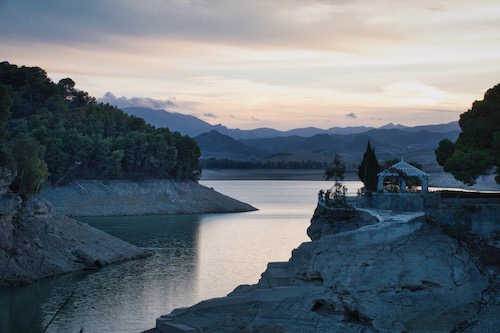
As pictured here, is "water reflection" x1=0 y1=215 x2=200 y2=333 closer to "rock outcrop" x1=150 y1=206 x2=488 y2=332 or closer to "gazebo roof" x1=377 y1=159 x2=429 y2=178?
"rock outcrop" x1=150 y1=206 x2=488 y2=332

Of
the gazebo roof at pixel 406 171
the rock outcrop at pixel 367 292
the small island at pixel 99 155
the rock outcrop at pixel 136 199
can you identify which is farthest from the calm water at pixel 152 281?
the rock outcrop at pixel 136 199

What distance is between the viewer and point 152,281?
44.3 metres

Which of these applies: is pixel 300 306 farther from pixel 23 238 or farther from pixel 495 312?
pixel 23 238

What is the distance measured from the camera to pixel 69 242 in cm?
5188

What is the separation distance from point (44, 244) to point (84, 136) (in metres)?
58.3

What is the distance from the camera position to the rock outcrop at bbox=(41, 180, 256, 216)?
320 feet

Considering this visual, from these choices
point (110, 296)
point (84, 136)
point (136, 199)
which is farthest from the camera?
point (84, 136)

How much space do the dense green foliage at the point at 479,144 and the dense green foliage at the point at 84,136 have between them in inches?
2616

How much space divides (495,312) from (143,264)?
3162 centimetres

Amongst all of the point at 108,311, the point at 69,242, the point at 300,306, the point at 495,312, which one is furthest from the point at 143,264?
the point at 495,312

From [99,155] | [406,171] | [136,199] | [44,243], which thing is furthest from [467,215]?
[99,155]

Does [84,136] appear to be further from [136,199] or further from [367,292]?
[367,292]

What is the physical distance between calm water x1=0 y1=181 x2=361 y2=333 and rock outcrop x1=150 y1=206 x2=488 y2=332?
7310 mm

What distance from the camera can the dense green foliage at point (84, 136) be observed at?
335 feet
